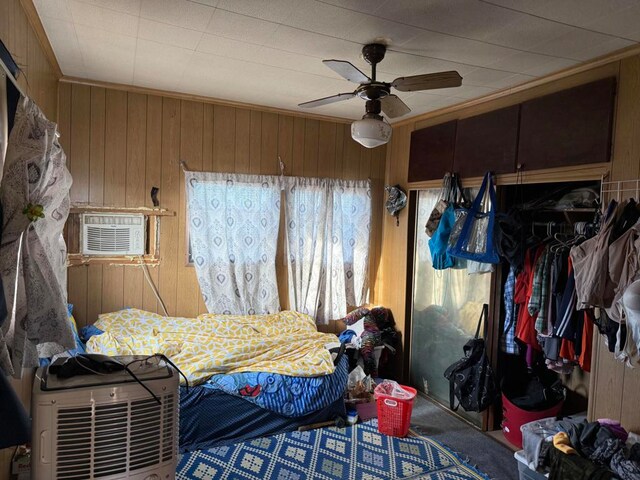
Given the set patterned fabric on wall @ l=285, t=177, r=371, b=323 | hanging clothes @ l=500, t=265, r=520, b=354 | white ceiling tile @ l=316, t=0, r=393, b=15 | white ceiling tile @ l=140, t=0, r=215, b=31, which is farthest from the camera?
patterned fabric on wall @ l=285, t=177, r=371, b=323

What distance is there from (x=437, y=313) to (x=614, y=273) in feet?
5.76

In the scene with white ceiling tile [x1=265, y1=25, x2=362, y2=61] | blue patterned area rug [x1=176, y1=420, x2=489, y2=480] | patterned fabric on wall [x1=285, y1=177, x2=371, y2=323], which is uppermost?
white ceiling tile [x1=265, y1=25, x2=362, y2=61]

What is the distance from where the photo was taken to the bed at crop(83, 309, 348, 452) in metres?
2.89

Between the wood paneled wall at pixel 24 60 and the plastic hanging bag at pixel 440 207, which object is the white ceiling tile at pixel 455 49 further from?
the wood paneled wall at pixel 24 60

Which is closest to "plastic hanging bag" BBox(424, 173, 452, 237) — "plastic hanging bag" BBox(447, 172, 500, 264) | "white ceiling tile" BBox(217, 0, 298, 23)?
"plastic hanging bag" BBox(447, 172, 500, 264)

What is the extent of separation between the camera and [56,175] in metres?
1.94

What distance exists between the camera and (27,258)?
145 cm

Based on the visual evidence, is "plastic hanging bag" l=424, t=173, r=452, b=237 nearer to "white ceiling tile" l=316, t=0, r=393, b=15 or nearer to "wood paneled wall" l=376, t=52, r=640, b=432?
"wood paneled wall" l=376, t=52, r=640, b=432

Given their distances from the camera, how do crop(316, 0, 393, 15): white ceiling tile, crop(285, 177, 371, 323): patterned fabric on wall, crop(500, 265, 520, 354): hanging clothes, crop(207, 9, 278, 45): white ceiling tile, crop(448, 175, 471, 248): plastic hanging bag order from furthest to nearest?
crop(285, 177, 371, 323): patterned fabric on wall < crop(448, 175, 471, 248): plastic hanging bag < crop(500, 265, 520, 354): hanging clothes < crop(207, 9, 278, 45): white ceiling tile < crop(316, 0, 393, 15): white ceiling tile

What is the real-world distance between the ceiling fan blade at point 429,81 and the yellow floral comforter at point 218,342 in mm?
1971

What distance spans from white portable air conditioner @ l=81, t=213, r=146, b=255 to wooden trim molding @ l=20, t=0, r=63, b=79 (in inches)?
41.2

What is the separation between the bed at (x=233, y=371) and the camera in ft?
9.49

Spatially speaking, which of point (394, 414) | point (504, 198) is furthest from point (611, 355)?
point (394, 414)

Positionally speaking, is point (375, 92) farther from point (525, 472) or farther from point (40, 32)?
point (525, 472)
